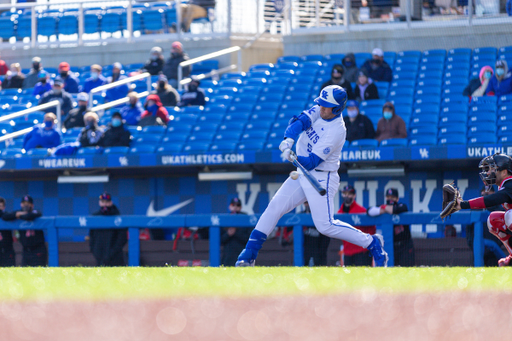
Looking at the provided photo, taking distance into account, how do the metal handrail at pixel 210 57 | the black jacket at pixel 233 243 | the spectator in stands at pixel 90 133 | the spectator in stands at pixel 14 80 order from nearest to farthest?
the black jacket at pixel 233 243, the spectator in stands at pixel 90 133, the metal handrail at pixel 210 57, the spectator in stands at pixel 14 80

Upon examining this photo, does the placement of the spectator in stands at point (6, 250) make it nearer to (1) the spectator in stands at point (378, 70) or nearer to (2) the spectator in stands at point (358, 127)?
(2) the spectator in stands at point (358, 127)

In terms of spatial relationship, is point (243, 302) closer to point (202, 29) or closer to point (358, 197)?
point (358, 197)

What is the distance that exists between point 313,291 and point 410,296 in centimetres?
51

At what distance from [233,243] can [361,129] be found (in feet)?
11.4

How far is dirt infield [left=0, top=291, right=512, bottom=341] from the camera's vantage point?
276 cm

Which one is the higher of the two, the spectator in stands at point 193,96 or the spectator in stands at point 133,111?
the spectator in stands at point 193,96

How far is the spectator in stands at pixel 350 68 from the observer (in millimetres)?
13781

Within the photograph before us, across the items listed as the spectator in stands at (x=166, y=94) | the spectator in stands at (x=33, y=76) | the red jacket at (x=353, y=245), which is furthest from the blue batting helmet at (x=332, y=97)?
the spectator in stands at (x=33, y=76)

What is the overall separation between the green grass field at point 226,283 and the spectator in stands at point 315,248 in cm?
314

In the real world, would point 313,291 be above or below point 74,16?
below

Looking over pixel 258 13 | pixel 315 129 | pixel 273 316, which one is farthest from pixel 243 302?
pixel 258 13

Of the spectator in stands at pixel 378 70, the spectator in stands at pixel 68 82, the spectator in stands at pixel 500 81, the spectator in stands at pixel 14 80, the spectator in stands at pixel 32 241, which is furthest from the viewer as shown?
the spectator in stands at pixel 14 80

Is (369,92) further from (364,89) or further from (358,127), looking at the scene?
(358,127)

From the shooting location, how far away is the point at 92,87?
644 inches
